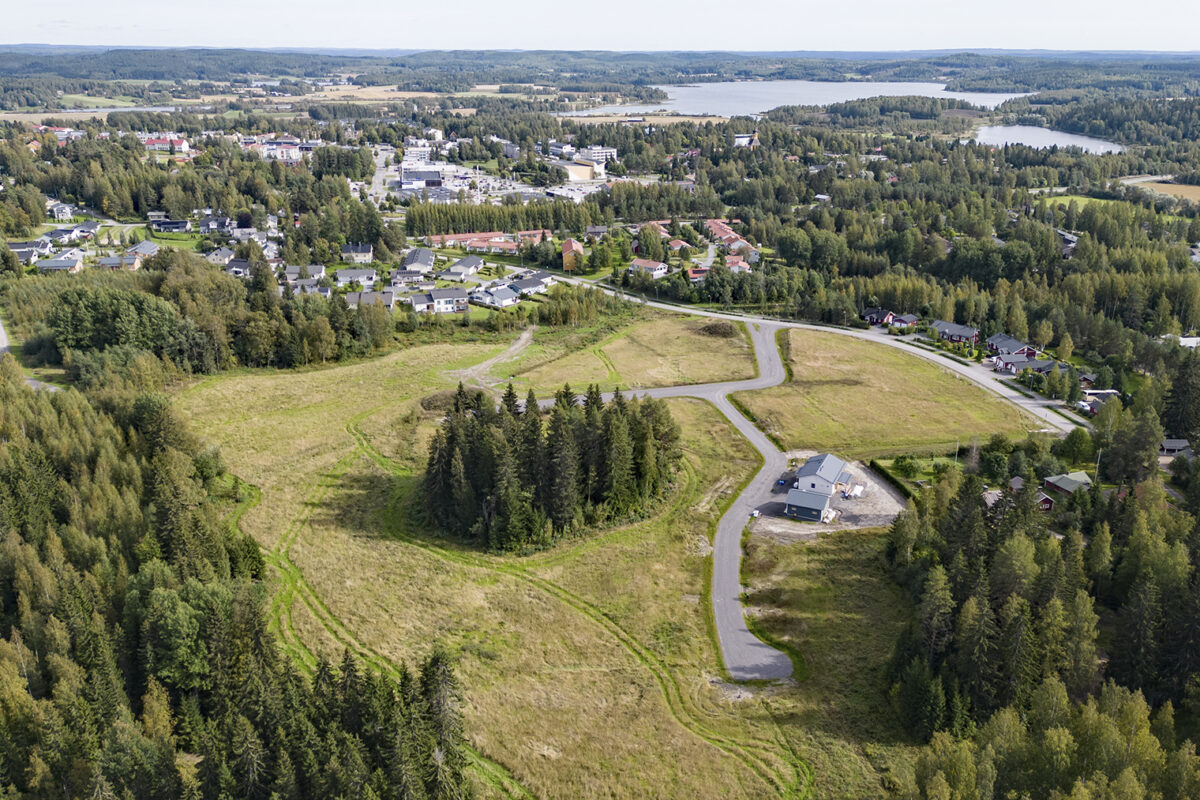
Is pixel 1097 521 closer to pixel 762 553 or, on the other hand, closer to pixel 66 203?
pixel 762 553

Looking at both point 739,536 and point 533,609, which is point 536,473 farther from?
point 739,536

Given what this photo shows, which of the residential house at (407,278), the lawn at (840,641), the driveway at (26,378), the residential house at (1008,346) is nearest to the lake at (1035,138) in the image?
the residential house at (1008,346)

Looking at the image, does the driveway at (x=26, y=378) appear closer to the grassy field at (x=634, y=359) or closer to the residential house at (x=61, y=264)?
the residential house at (x=61, y=264)

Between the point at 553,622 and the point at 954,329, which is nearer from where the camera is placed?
the point at 553,622

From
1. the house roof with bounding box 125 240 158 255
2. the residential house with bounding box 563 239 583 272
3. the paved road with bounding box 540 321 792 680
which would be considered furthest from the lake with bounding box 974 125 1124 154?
the house roof with bounding box 125 240 158 255

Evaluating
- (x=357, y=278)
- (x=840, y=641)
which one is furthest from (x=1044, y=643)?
(x=357, y=278)

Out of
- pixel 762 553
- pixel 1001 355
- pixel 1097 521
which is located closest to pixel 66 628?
pixel 762 553

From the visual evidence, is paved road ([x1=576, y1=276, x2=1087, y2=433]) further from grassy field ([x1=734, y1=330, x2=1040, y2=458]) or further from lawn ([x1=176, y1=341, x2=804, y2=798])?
lawn ([x1=176, y1=341, x2=804, y2=798])
